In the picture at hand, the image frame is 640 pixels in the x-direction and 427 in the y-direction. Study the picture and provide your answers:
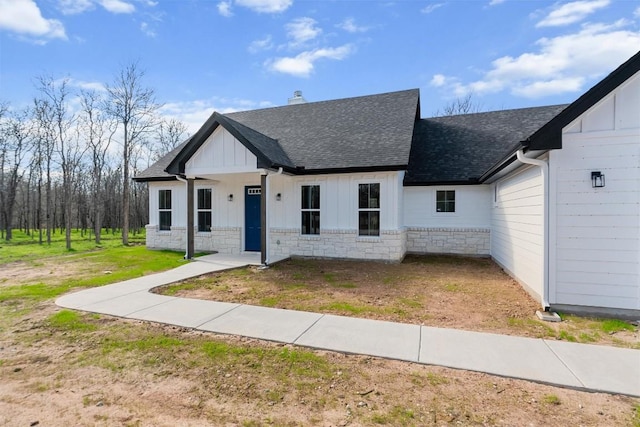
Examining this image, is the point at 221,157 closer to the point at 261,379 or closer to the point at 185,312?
the point at 185,312

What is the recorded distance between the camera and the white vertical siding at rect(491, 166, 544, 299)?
227 inches

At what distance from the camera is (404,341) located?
4113mm

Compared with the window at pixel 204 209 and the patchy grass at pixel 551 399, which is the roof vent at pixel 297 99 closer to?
the window at pixel 204 209

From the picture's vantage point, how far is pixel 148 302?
19.0 ft

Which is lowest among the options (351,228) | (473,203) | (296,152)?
(351,228)

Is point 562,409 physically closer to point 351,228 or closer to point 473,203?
point 351,228

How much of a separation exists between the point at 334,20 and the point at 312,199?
6.82 metres

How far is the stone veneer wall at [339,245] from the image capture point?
9930 millimetres

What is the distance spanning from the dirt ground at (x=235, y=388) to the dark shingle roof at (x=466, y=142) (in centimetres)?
789

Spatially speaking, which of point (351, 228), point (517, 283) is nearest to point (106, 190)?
point (351, 228)

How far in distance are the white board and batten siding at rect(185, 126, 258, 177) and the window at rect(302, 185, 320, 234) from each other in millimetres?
2361

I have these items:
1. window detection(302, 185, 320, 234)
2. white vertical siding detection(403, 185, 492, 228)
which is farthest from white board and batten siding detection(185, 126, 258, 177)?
white vertical siding detection(403, 185, 492, 228)

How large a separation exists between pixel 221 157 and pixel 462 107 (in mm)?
26340

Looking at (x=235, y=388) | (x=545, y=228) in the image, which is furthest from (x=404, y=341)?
(x=545, y=228)
